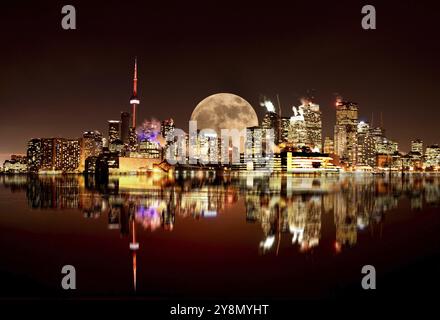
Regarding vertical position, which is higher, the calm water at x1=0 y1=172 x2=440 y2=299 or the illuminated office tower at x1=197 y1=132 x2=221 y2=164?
the illuminated office tower at x1=197 y1=132 x2=221 y2=164

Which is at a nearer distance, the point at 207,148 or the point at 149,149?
the point at 149,149

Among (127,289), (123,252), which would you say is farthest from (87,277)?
(123,252)

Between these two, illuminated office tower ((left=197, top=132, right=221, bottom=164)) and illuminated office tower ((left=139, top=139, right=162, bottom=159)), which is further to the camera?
illuminated office tower ((left=197, top=132, right=221, bottom=164))

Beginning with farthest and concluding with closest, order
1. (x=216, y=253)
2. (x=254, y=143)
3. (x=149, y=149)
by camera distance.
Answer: (x=254, y=143) → (x=149, y=149) → (x=216, y=253)

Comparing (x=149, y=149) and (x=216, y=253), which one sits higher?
(x=149, y=149)

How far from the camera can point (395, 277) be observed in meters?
9.59

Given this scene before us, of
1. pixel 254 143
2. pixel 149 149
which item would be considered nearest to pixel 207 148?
pixel 254 143

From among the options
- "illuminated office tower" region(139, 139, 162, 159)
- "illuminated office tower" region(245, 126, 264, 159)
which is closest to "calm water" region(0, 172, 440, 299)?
"illuminated office tower" region(139, 139, 162, 159)

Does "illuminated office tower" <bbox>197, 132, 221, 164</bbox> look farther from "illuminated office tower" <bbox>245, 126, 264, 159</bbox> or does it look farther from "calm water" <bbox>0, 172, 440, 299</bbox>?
"calm water" <bbox>0, 172, 440, 299</bbox>

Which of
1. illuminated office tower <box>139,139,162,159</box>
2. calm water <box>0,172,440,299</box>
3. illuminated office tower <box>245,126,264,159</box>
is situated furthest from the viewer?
illuminated office tower <box>245,126,264,159</box>

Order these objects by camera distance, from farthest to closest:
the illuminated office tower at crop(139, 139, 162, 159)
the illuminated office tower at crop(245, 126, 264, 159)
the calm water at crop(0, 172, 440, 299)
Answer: the illuminated office tower at crop(245, 126, 264, 159)
the illuminated office tower at crop(139, 139, 162, 159)
the calm water at crop(0, 172, 440, 299)

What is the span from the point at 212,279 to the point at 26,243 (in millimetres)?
7614

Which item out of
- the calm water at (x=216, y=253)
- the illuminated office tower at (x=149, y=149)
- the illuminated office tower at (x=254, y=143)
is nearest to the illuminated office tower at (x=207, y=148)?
the illuminated office tower at (x=254, y=143)

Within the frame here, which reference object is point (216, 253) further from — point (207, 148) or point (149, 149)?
point (207, 148)
